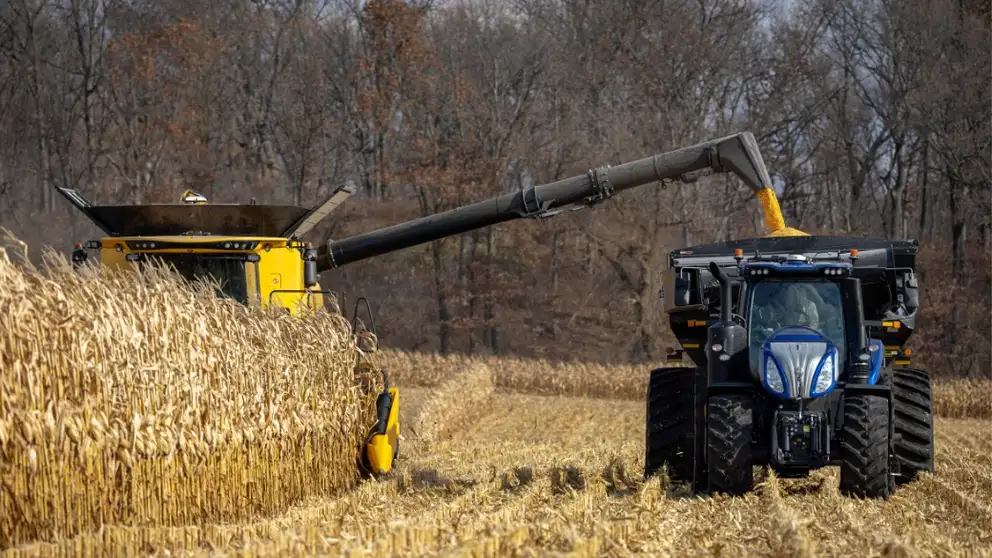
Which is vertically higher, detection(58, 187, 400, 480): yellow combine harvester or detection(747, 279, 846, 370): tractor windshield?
detection(58, 187, 400, 480): yellow combine harvester

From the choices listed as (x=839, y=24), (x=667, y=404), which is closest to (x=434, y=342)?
(x=839, y=24)

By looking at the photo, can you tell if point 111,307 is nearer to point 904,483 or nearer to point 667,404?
point 667,404

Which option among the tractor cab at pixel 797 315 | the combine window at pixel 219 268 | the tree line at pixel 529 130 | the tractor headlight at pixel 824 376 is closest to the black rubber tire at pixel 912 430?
the tractor cab at pixel 797 315

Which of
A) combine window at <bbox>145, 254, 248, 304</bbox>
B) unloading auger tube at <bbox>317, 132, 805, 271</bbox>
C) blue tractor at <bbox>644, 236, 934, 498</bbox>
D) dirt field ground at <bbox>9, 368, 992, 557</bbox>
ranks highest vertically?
unloading auger tube at <bbox>317, 132, 805, 271</bbox>

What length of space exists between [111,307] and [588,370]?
2224 cm

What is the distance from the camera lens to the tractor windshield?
38.7ft

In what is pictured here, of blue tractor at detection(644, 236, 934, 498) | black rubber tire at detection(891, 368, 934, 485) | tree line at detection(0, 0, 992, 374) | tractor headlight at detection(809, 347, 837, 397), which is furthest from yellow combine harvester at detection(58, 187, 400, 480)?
tree line at detection(0, 0, 992, 374)

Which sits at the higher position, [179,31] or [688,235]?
[179,31]

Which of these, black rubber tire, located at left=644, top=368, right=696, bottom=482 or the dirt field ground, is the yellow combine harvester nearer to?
the dirt field ground

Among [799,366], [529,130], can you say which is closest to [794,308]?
[799,366]

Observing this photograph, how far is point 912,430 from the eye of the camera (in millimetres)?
12320

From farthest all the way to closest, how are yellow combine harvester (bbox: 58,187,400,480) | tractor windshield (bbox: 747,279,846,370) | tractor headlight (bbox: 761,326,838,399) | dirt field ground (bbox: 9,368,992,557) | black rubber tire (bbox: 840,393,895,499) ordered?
yellow combine harvester (bbox: 58,187,400,480) → tractor windshield (bbox: 747,279,846,370) → tractor headlight (bbox: 761,326,838,399) → black rubber tire (bbox: 840,393,895,499) → dirt field ground (bbox: 9,368,992,557)

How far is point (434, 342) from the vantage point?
43.9m

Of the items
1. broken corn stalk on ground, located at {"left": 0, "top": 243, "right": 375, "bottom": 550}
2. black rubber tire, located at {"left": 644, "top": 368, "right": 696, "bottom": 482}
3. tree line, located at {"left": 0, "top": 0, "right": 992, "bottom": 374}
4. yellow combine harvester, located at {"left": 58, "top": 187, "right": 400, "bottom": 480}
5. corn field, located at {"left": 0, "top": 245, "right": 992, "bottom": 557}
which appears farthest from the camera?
tree line, located at {"left": 0, "top": 0, "right": 992, "bottom": 374}
